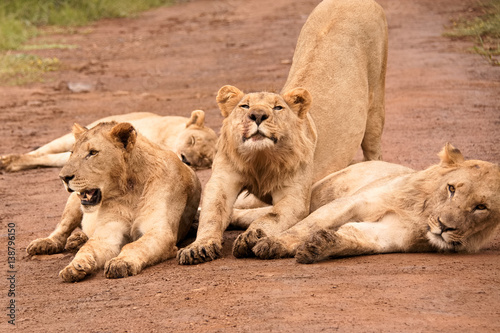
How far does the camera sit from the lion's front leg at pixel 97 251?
515 cm

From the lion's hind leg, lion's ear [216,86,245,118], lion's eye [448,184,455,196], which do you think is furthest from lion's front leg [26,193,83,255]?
the lion's hind leg

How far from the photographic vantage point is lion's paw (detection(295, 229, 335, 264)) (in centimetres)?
502

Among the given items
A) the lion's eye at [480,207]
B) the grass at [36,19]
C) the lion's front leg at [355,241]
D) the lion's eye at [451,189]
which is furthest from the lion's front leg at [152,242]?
the grass at [36,19]

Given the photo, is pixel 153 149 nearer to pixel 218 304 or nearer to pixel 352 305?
pixel 218 304

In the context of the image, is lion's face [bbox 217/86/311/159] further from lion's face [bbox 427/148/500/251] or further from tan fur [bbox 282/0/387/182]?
lion's face [bbox 427/148/500/251]

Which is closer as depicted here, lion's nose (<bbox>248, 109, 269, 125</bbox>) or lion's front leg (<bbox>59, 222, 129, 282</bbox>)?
lion's front leg (<bbox>59, 222, 129, 282</bbox>)

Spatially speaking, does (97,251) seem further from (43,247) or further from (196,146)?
(196,146)

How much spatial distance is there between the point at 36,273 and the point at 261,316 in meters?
2.00

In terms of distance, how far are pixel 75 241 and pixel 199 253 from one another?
1143mm

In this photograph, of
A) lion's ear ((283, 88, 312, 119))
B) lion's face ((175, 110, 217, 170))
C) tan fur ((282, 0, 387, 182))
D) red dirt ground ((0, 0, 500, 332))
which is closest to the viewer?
red dirt ground ((0, 0, 500, 332))

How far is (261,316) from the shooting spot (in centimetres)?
407

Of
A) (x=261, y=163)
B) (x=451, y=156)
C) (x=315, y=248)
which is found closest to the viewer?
(x=315, y=248)

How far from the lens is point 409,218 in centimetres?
541

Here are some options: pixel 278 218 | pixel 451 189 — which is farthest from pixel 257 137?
pixel 451 189
